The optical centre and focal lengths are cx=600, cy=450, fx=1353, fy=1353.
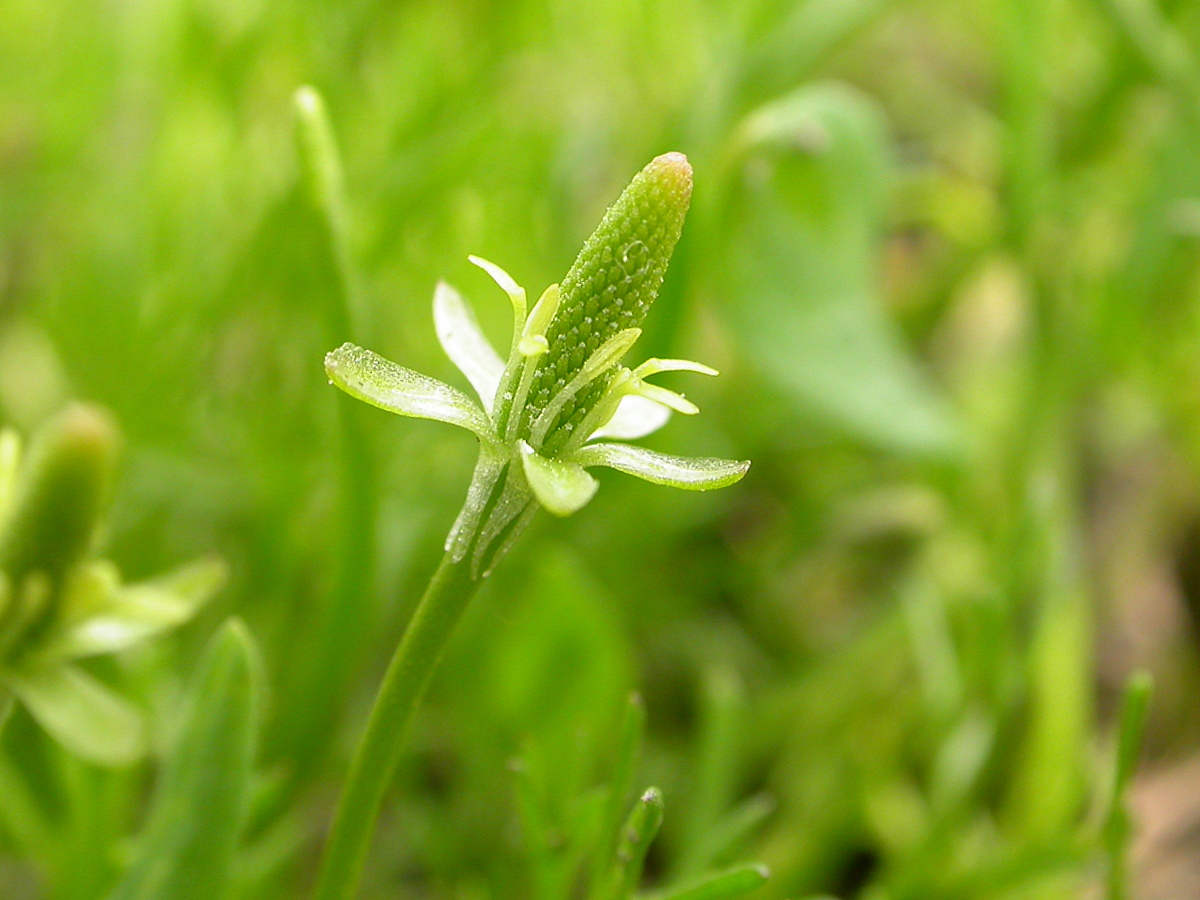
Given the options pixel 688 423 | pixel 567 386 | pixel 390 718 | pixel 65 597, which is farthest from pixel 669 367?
pixel 688 423

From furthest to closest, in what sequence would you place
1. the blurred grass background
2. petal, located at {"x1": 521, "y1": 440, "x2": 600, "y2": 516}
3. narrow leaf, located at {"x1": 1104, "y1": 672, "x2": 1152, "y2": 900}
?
the blurred grass background < narrow leaf, located at {"x1": 1104, "y1": 672, "x2": 1152, "y2": 900} < petal, located at {"x1": 521, "y1": 440, "x2": 600, "y2": 516}

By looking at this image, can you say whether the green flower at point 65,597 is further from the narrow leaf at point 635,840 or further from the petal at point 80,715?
the narrow leaf at point 635,840

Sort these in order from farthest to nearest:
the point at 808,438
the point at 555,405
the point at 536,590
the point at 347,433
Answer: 1. the point at 808,438
2. the point at 536,590
3. the point at 347,433
4. the point at 555,405

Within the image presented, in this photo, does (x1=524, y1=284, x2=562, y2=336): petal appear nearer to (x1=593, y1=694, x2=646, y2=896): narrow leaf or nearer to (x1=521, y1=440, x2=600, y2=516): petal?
(x1=521, y1=440, x2=600, y2=516): petal

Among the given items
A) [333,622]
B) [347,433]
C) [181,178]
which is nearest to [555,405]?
[347,433]

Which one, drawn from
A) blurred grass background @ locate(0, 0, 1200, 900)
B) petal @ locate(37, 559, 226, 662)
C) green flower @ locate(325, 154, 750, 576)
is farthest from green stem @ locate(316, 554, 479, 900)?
blurred grass background @ locate(0, 0, 1200, 900)

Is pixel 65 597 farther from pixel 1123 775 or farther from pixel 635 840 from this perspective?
pixel 1123 775

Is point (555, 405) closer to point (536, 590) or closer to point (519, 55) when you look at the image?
point (536, 590)
